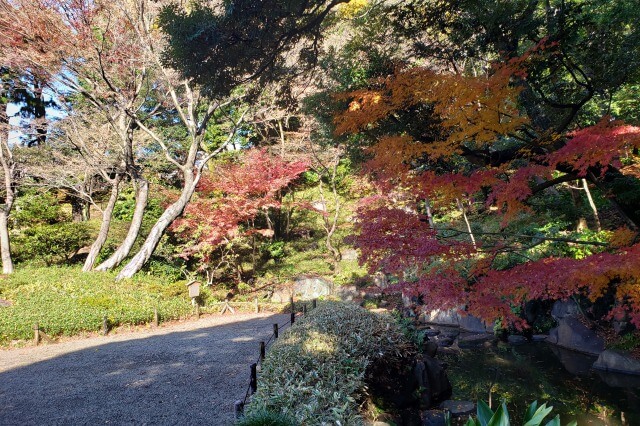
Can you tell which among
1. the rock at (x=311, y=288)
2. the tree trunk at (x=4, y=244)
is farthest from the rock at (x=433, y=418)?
the tree trunk at (x=4, y=244)

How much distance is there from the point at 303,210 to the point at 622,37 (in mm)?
14831

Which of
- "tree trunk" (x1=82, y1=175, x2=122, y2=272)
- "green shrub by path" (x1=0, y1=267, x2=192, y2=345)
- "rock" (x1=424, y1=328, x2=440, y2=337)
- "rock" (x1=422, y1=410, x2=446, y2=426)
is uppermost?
"tree trunk" (x1=82, y1=175, x2=122, y2=272)

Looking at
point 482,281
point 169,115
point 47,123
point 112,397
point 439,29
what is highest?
point 169,115

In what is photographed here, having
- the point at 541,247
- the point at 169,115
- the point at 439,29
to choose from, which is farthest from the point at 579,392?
the point at 169,115

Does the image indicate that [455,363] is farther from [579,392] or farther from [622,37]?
[622,37]

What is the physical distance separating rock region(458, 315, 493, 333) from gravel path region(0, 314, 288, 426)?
16.8 ft

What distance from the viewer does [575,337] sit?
331 inches

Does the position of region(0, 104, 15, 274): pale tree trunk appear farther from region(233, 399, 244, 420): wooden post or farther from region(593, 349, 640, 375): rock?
region(593, 349, 640, 375): rock

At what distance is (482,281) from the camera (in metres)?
5.42

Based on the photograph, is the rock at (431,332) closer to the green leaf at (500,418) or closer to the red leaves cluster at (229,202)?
the red leaves cluster at (229,202)

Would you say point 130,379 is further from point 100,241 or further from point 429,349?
point 100,241

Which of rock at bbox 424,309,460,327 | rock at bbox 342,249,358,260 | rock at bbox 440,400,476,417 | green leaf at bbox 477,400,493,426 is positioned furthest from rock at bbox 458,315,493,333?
green leaf at bbox 477,400,493,426

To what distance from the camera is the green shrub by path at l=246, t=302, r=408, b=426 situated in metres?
3.62

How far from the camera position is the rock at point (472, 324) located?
403 inches
